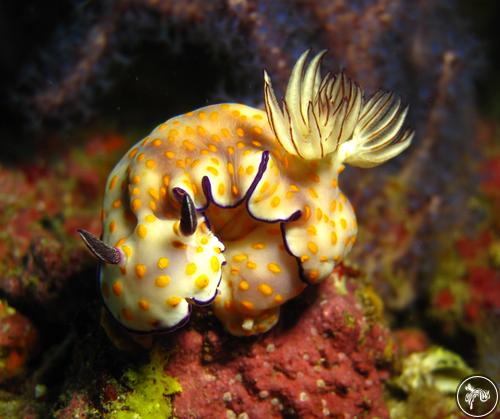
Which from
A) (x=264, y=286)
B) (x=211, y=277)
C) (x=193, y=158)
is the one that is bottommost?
(x=264, y=286)

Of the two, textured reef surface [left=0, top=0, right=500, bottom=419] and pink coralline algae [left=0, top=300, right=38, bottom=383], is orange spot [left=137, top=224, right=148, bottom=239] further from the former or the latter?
pink coralline algae [left=0, top=300, right=38, bottom=383]

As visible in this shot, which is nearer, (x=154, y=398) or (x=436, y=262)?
(x=154, y=398)

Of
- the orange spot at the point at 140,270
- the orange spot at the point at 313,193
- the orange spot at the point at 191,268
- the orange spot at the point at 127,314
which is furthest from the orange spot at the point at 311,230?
the orange spot at the point at 127,314

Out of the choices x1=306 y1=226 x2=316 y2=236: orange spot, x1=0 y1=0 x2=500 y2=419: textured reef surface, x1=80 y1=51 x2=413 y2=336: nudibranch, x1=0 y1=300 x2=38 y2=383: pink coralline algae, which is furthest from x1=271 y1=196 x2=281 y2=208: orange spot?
x1=0 y1=300 x2=38 y2=383: pink coralline algae

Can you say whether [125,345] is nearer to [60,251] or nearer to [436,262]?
[60,251]

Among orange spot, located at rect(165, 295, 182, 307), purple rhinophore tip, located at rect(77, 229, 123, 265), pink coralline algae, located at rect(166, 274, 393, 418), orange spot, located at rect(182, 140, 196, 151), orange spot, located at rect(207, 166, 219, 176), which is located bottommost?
pink coralline algae, located at rect(166, 274, 393, 418)

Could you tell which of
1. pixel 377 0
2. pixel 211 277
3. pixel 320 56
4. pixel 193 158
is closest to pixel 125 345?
pixel 211 277

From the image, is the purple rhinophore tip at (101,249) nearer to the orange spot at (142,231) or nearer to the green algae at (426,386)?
the orange spot at (142,231)

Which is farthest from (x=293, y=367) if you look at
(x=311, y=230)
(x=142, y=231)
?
(x=142, y=231)
